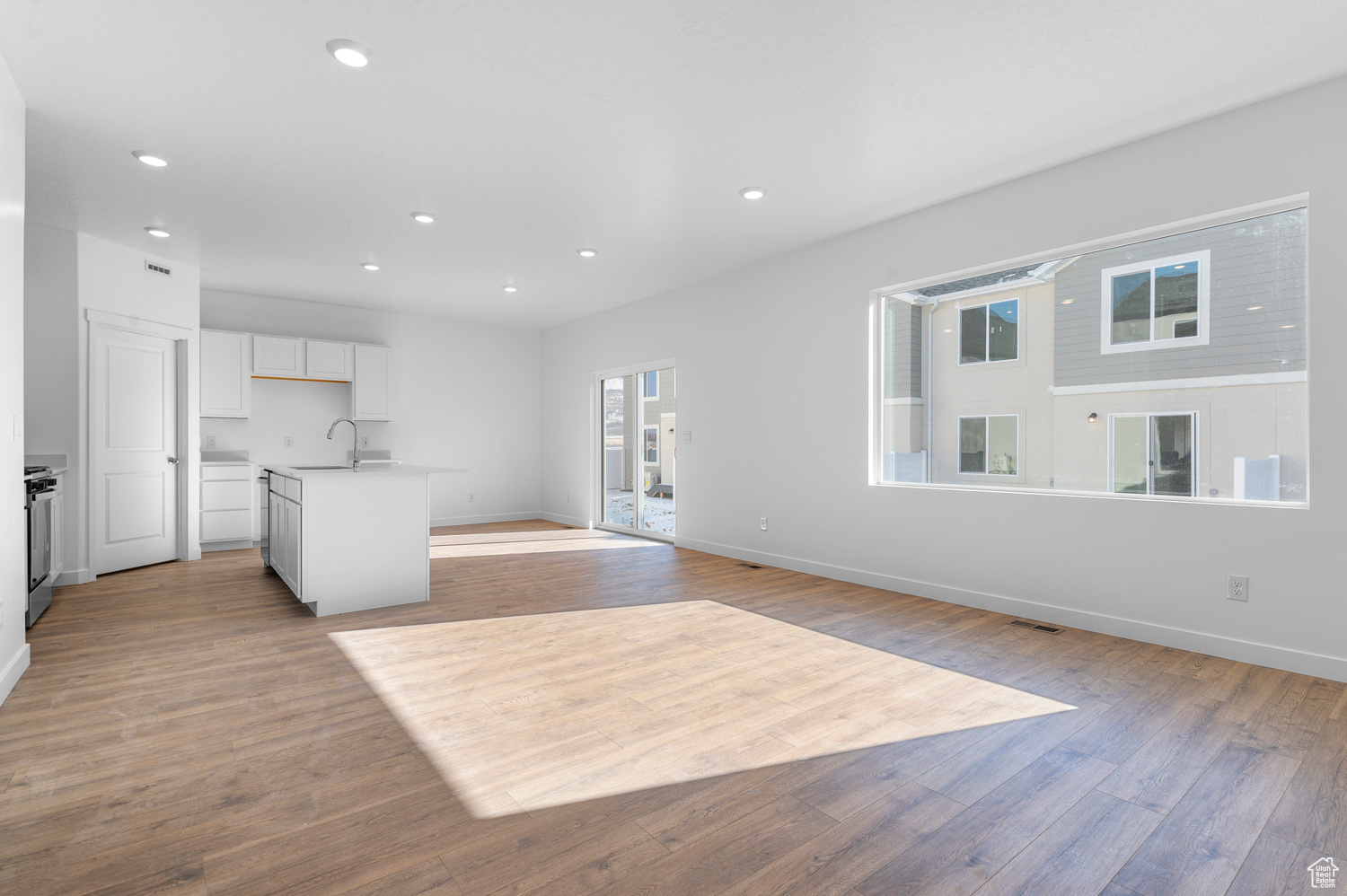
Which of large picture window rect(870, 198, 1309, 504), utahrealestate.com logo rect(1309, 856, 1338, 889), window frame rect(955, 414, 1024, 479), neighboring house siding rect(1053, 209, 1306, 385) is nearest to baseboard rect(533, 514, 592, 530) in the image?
large picture window rect(870, 198, 1309, 504)

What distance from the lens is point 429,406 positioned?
854 cm

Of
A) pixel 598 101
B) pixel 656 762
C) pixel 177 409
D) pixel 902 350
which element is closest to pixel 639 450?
pixel 902 350

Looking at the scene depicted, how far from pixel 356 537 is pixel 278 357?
13.0 ft

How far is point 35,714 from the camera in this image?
262cm

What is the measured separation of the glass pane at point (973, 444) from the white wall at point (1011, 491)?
0.63ft

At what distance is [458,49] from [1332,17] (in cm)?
358

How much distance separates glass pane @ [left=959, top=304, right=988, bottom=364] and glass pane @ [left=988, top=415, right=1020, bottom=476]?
1.49 ft

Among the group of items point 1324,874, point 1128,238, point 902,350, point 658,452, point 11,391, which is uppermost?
point 1128,238

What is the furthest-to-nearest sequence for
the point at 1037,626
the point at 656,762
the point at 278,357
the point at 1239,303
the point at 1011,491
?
the point at 278,357, the point at 1011,491, the point at 1037,626, the point at 1239,303, the point at 656,762

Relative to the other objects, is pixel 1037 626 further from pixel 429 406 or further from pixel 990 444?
pixel 429 406

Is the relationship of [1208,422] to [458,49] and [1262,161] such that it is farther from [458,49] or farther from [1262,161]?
[458,49]

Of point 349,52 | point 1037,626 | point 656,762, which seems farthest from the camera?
point 1037,626

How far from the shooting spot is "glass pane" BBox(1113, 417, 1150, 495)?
366 centimetres

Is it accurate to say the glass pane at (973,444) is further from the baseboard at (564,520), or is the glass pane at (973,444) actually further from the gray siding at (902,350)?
the baseboard at (564,520)
